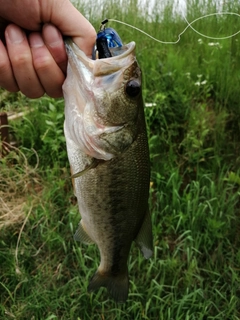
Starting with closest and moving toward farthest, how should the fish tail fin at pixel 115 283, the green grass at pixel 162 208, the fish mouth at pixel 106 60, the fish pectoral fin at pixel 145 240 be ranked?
the fish mouth at pixel 106 60
the fish pectoral fin at pixel 145 240
the fish tail fin at pixel 115 283
the green grass at pixel 162 208

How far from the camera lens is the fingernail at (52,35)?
59.0 inches

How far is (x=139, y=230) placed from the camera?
181 centimetres

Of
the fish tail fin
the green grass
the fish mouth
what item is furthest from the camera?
the green grass

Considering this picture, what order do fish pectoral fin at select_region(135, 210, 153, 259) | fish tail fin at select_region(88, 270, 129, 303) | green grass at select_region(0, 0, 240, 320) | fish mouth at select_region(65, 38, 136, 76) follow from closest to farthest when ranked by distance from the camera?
1. fish mouth at select_region(65, 38, 136, 76)
2. fish pectoral fin at select_region(135, 210, 153, 259)
3. fish tail fin at select_region(88, 270, 129, 303)
4. green grass at select_region(0, 0, 240, 320)

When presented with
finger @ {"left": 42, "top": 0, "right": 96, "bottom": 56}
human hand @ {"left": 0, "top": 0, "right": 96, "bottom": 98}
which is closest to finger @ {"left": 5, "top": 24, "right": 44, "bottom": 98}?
human hand @ {"left": 0, "top": 0, "right": 96, "bottom": 98}

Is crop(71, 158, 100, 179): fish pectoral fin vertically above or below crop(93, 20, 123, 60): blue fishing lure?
below

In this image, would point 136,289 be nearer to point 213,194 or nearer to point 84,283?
point 84,283

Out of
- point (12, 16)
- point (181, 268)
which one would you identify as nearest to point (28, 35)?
point (12, 16)

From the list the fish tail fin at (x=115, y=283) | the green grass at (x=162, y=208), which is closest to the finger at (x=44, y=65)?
the fish tail fin at (x=115, y=283)

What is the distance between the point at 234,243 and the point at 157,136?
0.92 meters

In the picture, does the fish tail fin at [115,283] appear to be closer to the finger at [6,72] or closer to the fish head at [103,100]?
the fish head at [103,100]

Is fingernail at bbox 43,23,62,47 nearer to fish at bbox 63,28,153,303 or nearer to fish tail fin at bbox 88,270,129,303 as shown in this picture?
fish at bbox 63,28,153,303

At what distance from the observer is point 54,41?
151 centimetres

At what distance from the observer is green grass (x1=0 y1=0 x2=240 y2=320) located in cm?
262
